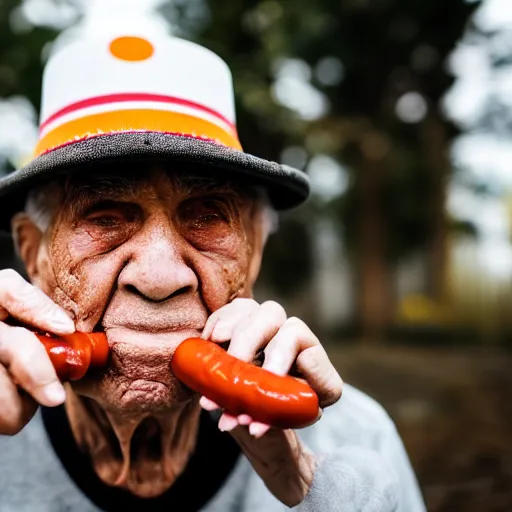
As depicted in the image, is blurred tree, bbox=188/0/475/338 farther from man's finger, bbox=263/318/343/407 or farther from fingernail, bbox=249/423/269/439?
fingernail, bbox=249/423/269/439

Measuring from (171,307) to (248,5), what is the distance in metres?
8.27

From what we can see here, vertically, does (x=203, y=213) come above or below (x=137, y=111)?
below

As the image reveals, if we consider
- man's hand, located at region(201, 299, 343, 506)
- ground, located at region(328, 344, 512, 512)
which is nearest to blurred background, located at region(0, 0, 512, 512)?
ground, located at region(328, 344, 512, 512)

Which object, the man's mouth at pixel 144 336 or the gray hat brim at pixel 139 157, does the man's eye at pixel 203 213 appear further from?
the man's mouth at pixel 144 336

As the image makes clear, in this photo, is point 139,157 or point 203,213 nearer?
point 139,157

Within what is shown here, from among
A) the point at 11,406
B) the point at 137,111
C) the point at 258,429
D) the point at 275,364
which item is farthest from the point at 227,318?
the point at 137,111

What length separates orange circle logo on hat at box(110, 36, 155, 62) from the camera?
154cm

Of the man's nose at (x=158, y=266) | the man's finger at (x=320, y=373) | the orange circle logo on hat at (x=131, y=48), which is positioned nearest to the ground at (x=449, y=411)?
the man's finger at (x=320, y=373)

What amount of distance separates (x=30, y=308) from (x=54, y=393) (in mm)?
220

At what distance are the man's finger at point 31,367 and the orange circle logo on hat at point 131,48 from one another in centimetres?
87

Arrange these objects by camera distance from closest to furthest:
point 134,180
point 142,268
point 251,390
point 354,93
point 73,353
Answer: point 251,390 < point 73,353 < point 142,268 < point 134,180 < point 354,93

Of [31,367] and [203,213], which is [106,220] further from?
[31,367]

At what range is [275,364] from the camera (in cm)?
117

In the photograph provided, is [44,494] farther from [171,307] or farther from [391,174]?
[391,174]
